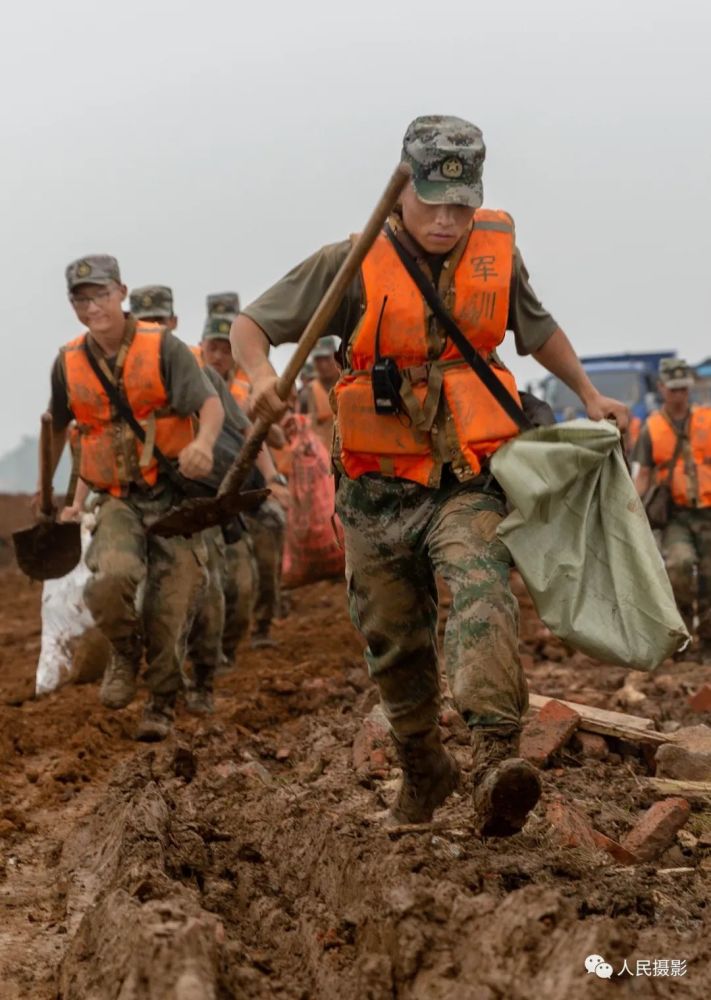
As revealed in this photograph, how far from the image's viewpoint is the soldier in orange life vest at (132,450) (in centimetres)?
774

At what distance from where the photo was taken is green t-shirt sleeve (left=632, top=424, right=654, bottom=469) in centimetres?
1158

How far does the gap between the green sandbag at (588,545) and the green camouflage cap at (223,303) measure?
7.58 m

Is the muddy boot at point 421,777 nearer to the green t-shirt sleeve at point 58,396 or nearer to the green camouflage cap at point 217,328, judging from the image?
the green t-shirt sleeve at point 58,396

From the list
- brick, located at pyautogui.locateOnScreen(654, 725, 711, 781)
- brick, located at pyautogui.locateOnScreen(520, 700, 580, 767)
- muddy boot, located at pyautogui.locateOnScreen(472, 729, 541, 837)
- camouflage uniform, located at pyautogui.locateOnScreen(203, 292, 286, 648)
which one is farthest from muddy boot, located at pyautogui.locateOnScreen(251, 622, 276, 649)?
muddy boot, located at pyautogui.locateOnScreen(472, 729, 541, 837)

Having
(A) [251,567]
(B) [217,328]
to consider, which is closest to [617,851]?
(A) [251,567]

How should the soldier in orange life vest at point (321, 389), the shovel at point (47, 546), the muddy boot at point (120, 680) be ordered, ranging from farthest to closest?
the soldier in orange life vest at point (321, 389) → the shovel at point (47, 546) → the muddy boot at point (120, 680)

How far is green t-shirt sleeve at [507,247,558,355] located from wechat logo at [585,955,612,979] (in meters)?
2.54

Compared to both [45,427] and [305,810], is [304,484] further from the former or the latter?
[305,810]

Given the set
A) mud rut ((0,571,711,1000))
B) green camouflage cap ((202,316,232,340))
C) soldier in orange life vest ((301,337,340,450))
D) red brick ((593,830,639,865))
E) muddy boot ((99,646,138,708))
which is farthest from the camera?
soldier in orange life vest ((301,337,340,450))

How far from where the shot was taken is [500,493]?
4.95 metres

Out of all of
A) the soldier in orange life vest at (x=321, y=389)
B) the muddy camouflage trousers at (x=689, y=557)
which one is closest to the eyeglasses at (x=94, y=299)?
the muddy camouflage trousers at (x=689, y=557)

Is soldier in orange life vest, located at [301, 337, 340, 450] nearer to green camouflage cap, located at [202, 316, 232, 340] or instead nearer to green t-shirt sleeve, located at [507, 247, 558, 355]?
green camouflage cap, located at [202, 316, 232, 340]

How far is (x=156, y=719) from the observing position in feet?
26.2

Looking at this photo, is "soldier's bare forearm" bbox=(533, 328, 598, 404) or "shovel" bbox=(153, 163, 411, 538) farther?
"soldier's bare forearm" bbox=(533, 328, 598, 404)
